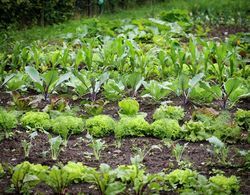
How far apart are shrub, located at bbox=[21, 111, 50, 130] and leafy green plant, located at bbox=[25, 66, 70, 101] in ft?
1.81

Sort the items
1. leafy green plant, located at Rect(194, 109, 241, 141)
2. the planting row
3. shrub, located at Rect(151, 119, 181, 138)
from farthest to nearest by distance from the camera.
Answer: the planting row
shrub, located at Rect(151, 119, 181, 138)
leafy green plant, located at Rect(194, 109, 241, 141)

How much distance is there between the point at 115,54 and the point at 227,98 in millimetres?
2249

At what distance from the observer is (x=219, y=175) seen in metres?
3.17

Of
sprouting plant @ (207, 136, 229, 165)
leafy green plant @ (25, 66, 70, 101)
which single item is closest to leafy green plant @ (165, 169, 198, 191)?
sprouting plant @ (207, 136, 229, 165)

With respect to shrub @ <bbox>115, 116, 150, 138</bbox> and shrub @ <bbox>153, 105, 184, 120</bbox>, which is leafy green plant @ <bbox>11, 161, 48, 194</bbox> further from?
shrub @ <bbox>153, 105, 184, 120</bbox>

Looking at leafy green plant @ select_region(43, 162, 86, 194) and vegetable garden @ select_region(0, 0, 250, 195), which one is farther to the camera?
vegetable garden @ select_region(0, 0, 250, 195)

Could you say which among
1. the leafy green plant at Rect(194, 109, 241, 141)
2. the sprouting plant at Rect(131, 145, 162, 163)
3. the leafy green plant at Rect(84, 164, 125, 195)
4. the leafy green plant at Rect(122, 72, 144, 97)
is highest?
the leafy green plant at Rect(122, 72, 144, 97)

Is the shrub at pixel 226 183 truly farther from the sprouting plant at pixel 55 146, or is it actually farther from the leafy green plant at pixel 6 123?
the leafy green plant at pixel 6 123

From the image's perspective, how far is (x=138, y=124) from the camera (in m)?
4.05

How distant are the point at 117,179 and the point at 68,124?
40.6 inches

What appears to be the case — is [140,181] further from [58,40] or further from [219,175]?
[58,40]

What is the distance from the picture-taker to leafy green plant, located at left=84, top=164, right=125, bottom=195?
2.75 metres

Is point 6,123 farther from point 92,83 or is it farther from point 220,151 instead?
point 220,151

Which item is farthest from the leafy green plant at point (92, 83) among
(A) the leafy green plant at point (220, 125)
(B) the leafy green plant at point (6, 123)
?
(A) the leafy green plant at point (220, 125)
